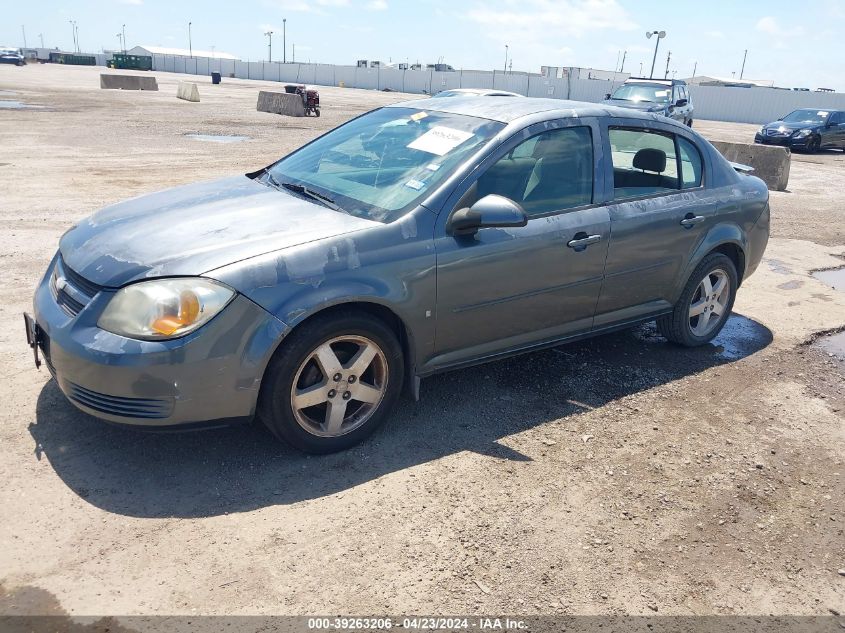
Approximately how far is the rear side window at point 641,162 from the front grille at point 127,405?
295 centimetres

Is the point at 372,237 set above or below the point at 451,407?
above

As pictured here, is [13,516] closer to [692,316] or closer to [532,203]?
[532,203]

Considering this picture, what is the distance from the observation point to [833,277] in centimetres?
764

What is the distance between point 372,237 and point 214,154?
11694 millimetres

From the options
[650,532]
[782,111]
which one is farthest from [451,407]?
[782,111]

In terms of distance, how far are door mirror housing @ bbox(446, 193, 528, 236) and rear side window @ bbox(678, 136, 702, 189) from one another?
189 cm

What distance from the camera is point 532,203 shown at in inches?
160

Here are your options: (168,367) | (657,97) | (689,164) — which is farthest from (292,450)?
(657,97)

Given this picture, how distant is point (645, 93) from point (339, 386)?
18.7m

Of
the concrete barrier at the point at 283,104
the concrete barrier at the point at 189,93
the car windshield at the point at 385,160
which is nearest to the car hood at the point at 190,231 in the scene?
the car windshield at the point at 385,160

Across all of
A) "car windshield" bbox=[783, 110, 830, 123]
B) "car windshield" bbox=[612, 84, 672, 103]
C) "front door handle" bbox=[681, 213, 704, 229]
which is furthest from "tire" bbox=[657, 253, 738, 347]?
"car windshield" bbox=[783, 110, 830, 123]

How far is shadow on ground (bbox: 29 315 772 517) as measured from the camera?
3148 mm

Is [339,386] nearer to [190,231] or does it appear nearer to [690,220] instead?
[190,231]

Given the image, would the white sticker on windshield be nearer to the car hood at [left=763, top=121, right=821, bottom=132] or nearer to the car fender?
the car fender
